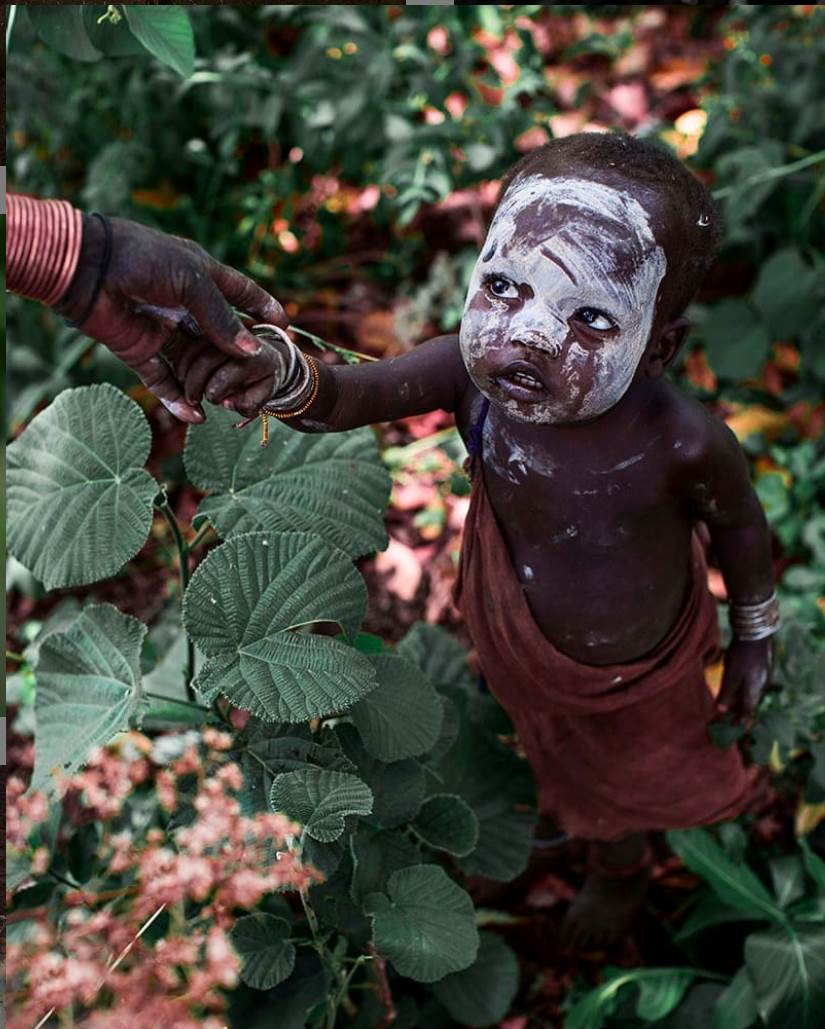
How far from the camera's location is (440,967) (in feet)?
3.51

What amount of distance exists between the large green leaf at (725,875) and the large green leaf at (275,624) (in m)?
0.62

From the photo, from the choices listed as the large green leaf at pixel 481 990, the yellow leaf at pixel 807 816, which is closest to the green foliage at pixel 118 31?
the large green leaf at pixel 481 990

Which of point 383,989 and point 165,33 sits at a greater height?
point 165,33

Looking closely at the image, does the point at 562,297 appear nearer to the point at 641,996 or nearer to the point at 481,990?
the point at 481,990

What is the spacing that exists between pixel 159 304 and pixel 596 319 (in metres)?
0.33

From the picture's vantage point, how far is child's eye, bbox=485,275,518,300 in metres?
0.94

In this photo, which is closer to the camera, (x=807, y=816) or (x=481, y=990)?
(x=481, y=990)

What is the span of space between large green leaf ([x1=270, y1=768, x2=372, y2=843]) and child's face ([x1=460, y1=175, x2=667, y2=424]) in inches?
13.8

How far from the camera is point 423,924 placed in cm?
110

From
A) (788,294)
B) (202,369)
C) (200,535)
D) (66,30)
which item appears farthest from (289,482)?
(788,294)

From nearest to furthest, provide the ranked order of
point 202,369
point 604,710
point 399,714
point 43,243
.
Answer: point 43,243, point 202,369, point 399,714, point 604,710

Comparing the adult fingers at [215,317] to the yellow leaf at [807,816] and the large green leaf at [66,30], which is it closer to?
the large green leaf at [66,30]

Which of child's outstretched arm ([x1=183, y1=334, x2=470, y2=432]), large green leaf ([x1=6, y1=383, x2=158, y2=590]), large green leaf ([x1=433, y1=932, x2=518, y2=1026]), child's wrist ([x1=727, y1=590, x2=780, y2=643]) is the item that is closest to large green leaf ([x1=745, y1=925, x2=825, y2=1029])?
large green leaf ([x1=433, y1=932, x2=518, y2=1026])

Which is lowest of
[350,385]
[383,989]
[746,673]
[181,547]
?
[383,989]
